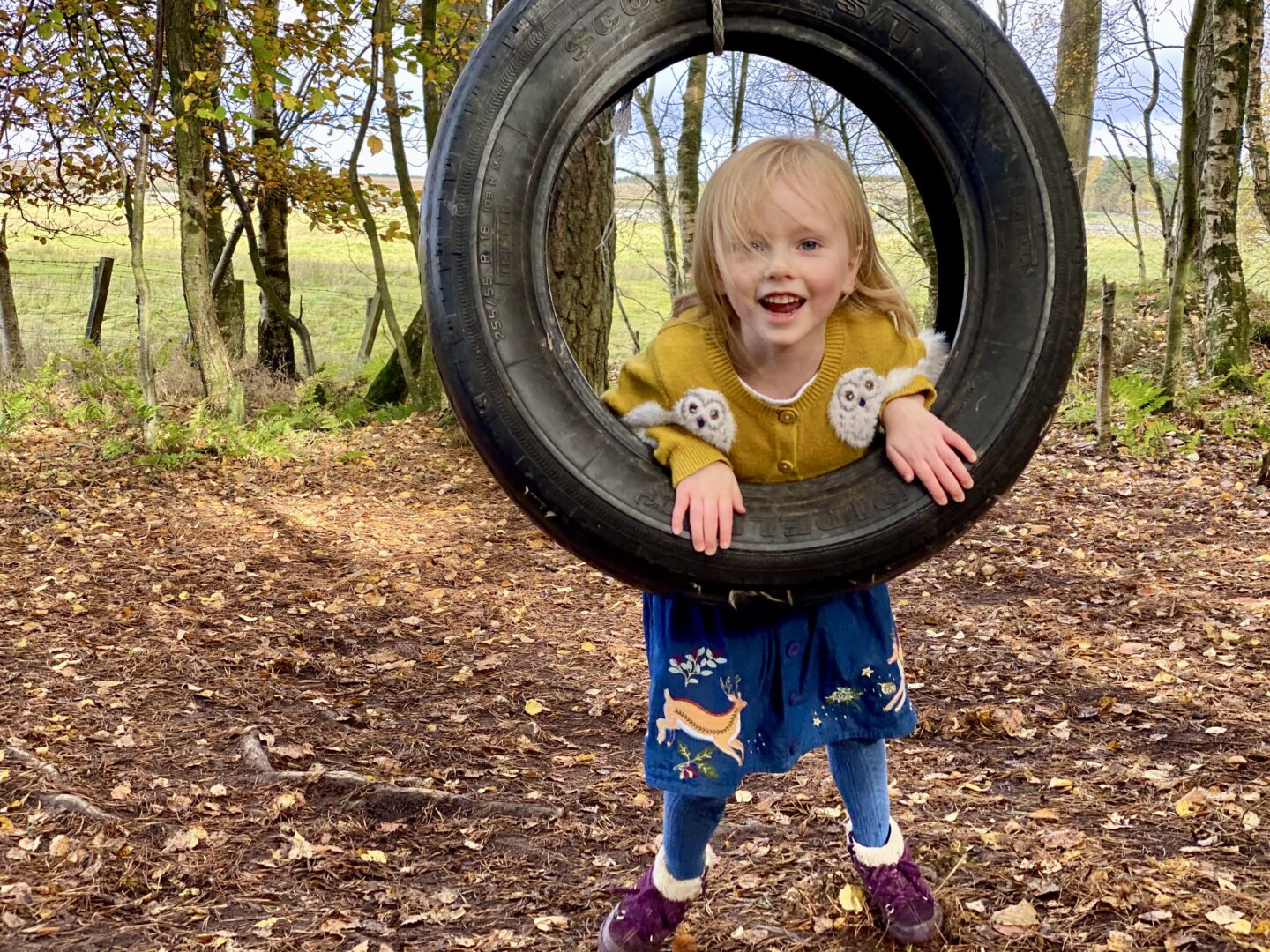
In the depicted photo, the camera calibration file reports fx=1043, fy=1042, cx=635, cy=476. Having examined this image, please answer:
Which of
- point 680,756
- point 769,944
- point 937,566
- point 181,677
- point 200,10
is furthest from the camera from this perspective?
point 200,10

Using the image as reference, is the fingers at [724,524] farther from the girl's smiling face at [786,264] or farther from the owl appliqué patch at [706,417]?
the girl's smiling face at [786,264]

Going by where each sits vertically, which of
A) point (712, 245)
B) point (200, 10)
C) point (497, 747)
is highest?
point (200, 10)

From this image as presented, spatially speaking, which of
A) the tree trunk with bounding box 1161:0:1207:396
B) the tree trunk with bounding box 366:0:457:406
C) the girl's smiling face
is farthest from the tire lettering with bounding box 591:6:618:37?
the tree trunk with bounding box 1161:0:1207:396

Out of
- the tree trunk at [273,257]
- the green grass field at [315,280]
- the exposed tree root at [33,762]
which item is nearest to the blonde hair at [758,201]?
the exposed tree root at [33,762]

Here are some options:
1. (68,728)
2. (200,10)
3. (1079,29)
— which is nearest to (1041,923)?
(68,728)

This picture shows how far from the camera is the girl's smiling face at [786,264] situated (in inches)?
77.0

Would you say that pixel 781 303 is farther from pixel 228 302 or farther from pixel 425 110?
pixel 228 302

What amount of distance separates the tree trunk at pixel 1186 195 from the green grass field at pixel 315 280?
2.11 m

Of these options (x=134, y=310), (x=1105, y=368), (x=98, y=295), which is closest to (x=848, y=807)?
(x=1105, y=368)

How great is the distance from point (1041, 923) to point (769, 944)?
0.68 meters

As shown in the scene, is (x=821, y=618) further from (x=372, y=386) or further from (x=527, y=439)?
(x=372, y=386)

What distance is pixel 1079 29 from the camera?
12828mm

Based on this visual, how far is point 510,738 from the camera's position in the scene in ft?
13.3

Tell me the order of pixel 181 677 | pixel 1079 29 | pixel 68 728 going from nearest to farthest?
pixel 68 728 < pixel 181 677 < pixel 1079 29
